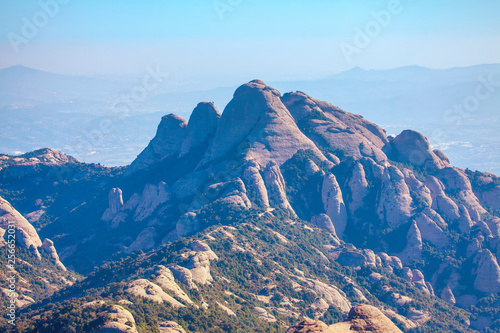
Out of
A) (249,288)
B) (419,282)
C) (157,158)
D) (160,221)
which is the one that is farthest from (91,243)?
(419,282)

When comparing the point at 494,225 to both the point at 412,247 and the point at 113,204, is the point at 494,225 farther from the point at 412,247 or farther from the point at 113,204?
the point at 113,204

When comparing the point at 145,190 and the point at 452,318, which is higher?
the point at 145,190

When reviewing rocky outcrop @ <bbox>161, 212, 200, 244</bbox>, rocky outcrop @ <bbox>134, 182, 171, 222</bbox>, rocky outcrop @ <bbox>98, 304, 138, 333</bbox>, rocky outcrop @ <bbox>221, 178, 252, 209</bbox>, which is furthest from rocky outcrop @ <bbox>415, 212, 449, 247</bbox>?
rocky outcrop @ <bbox>98, 304, 138, 333</bbox>

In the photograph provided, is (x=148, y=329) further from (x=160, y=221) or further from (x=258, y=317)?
(x=160, y=221)

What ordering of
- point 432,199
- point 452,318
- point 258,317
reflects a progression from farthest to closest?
point 432,199
point 452,318
point 258,317

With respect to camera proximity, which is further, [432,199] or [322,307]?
[432,199]

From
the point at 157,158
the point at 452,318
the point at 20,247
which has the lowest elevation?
the point at 452,318

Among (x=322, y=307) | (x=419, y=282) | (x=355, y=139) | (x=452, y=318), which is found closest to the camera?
(x=322, y=307)

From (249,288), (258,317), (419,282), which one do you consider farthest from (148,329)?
(419,282)
